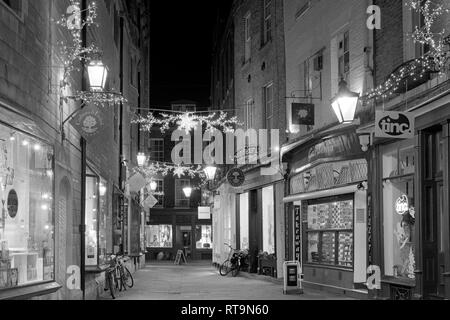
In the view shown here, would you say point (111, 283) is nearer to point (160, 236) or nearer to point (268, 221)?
point (268, 221)

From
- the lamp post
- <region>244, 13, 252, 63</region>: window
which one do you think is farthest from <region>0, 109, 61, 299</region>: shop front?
<region>244, 13, 252, 63</region>: window

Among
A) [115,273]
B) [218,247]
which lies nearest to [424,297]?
[115,273]

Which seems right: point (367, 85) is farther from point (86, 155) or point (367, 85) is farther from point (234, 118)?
point (234, 118)

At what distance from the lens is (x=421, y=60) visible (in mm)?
13742

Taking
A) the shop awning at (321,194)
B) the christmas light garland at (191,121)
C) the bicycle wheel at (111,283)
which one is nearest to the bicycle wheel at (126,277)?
the bicycle wheel at (111,283)

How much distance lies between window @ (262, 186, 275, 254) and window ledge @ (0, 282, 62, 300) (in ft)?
47.6

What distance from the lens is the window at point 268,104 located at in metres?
26.3

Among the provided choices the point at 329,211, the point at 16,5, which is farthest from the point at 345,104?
the point at 16,5

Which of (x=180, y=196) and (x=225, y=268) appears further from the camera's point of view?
(x=180, y=196)

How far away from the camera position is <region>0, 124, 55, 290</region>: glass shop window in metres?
10.1

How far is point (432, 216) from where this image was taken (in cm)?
1380

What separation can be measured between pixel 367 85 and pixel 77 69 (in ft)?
22.0

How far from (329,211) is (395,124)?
723 centimetres

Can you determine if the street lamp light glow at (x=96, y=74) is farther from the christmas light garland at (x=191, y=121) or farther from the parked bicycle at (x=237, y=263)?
the parked bicycle at (x=237, y=263)
